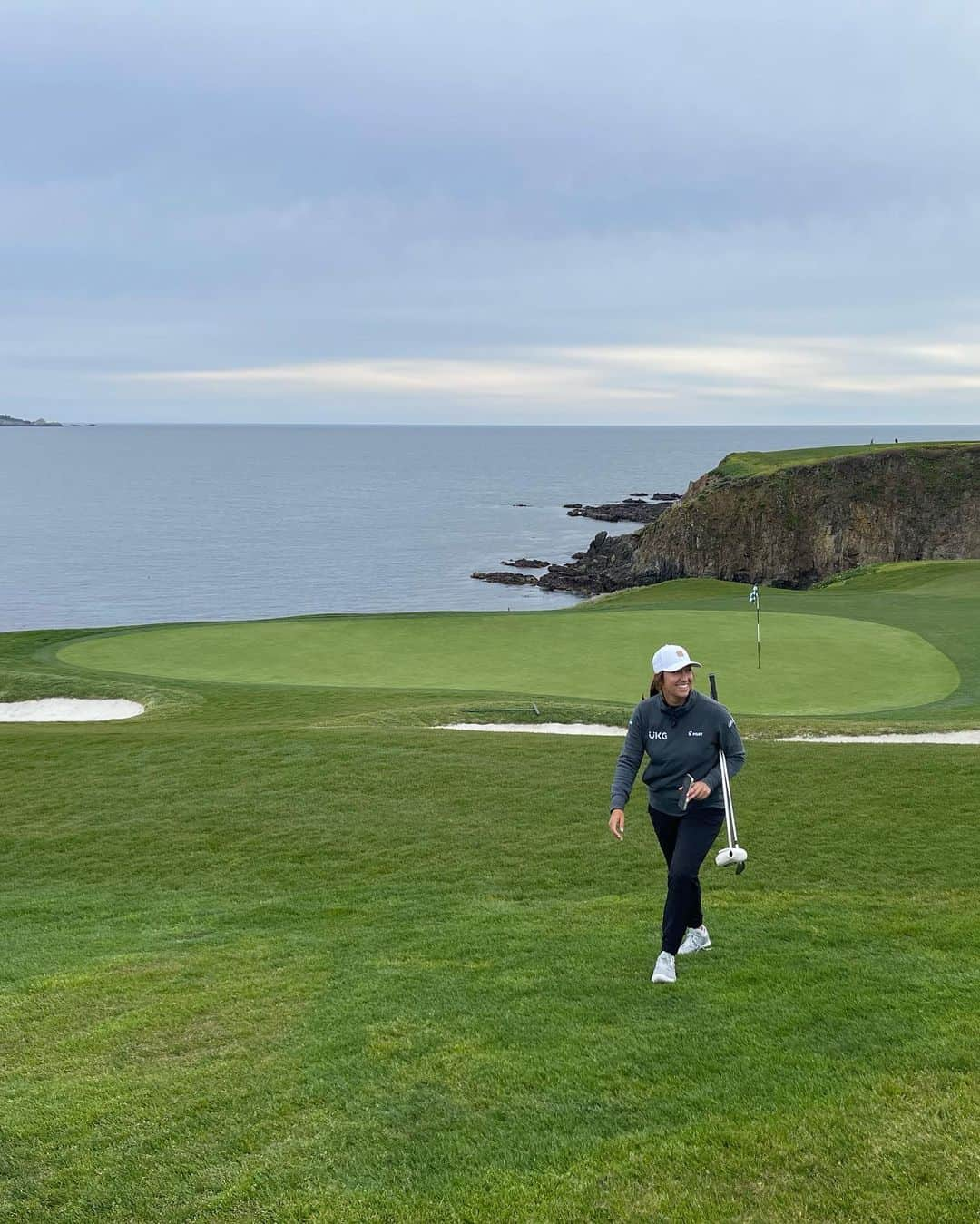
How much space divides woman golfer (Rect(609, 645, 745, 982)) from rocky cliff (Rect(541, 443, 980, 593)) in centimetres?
7323

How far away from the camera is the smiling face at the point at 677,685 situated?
8562 millimetres

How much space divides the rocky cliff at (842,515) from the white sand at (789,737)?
61.2 m

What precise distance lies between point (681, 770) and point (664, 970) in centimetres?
154

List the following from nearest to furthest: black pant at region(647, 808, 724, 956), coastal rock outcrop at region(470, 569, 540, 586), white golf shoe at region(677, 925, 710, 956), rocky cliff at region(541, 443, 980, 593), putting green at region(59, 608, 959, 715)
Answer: black pant at region(647, 808, 724, 956) < white golf shoe at region(677, 925, 710, 956) < putting green at region(59, 608, 959, 715) < rocky cliff at region(541, 443, 980, 593) < coastal rock outcrop at region(470, 569, 540, 586)

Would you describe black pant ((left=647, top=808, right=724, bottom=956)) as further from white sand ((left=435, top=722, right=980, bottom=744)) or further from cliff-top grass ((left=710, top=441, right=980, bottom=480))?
cliff-top grass ((left=710, top=441, right=980, bottom=480))

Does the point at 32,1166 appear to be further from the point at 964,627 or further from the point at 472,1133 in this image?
the point at 964,627

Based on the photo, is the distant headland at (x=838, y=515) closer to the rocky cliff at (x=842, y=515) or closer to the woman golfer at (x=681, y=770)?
the rocky cliff at (x=842, y=515)

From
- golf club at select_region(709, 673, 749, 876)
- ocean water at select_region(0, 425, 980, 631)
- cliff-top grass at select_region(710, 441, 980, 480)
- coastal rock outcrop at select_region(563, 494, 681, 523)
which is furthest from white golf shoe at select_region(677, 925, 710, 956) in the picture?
coastal rock outcrop at select_region(563, 494, 681, 523)

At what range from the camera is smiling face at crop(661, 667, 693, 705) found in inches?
337

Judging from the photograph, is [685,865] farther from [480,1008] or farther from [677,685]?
[480,1008]

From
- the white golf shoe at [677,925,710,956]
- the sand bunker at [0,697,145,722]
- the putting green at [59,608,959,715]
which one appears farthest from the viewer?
the putting green at [59,608,959,715]

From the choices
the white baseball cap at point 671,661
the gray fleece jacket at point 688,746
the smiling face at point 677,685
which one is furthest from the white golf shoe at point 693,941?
the white baseball cap at point 671,661

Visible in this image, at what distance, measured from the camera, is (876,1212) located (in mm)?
5605

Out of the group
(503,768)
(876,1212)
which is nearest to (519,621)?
(503,768)
